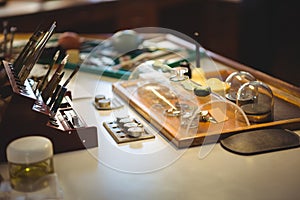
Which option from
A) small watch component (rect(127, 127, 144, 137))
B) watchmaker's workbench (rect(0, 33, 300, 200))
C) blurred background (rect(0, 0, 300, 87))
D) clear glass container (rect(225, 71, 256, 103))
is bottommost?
blurred background (rect(0, 0, 300, 87))

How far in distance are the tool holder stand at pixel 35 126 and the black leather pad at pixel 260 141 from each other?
0.37 m

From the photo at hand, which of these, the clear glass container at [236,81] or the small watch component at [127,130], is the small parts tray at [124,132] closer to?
the small watch component at [127,130]

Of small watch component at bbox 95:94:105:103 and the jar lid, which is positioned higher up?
the jar lid

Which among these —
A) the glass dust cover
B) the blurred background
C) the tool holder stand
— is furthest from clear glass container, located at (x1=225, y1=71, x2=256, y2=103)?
the blurred background

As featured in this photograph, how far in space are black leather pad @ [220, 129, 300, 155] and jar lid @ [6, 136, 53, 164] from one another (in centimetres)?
49

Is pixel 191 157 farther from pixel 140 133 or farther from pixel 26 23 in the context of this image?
pixel 26 23

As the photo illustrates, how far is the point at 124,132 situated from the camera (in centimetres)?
146

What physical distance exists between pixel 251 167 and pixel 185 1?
296 cm

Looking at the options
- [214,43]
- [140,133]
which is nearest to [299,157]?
[140,133]

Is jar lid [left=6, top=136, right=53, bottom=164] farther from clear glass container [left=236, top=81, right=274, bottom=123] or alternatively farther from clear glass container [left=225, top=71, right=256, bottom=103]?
clear glass container [left=225, top=71, right=256, bottom=103]

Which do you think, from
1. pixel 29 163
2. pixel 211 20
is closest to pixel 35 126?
pixel 29 163

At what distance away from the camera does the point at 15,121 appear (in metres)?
1.28

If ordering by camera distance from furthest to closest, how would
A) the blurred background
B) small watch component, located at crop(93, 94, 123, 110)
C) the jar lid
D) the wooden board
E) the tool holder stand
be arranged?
the blurred background < small watch component, located at crop(93, 94, 123, 110) < the wooden board < the tool holder stand < the jar lid

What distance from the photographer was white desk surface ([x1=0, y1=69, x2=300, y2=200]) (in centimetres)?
116
